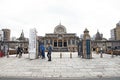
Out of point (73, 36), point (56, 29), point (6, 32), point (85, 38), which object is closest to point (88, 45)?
point (85, 38)

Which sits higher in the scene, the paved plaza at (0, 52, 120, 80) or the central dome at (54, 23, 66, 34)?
the central dome at (54, 23, 66, 34)

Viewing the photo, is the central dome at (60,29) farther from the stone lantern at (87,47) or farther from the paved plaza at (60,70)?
the paved plaza at (60,70)

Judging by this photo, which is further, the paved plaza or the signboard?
the signboard

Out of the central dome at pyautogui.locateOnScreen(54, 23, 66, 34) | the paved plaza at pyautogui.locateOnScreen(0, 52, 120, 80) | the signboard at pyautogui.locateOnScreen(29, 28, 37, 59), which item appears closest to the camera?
the paved plaza at pyautogui.locateOnScreen(0, 52, 120, 80)

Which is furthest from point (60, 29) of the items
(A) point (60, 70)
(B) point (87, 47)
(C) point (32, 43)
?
(A) point (60, 70)

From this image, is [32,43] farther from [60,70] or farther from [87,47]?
[60,70]

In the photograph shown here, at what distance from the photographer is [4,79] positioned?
912 centimetres

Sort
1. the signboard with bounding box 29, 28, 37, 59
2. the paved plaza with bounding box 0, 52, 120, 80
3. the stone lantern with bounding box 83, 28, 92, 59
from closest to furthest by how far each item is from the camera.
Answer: the paved plaza with bounding box 0, 52, 120, 80 < the signboard with bounding box 29, 28, 37, 59 < the stone lantern with bounding box 83, 28, 92, 59

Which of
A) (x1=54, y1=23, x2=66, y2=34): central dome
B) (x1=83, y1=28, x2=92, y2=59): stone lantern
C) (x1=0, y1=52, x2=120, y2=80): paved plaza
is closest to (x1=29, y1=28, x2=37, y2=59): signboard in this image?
(x1=0, y1=52, x2=120, y2=80): paved plaza

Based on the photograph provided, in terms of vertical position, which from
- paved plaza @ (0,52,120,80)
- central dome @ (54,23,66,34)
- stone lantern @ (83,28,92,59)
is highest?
central dome @ (54,23,66,34)

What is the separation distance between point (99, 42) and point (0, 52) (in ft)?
199

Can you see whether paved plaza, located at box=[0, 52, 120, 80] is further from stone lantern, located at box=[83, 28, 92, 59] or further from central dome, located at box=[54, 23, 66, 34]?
central dome, located at box=[54, 23, 66, 34]

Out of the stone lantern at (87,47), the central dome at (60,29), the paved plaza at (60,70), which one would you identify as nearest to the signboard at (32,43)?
the paved plaza at (60,70)

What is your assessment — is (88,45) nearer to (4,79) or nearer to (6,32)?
(4,79)
